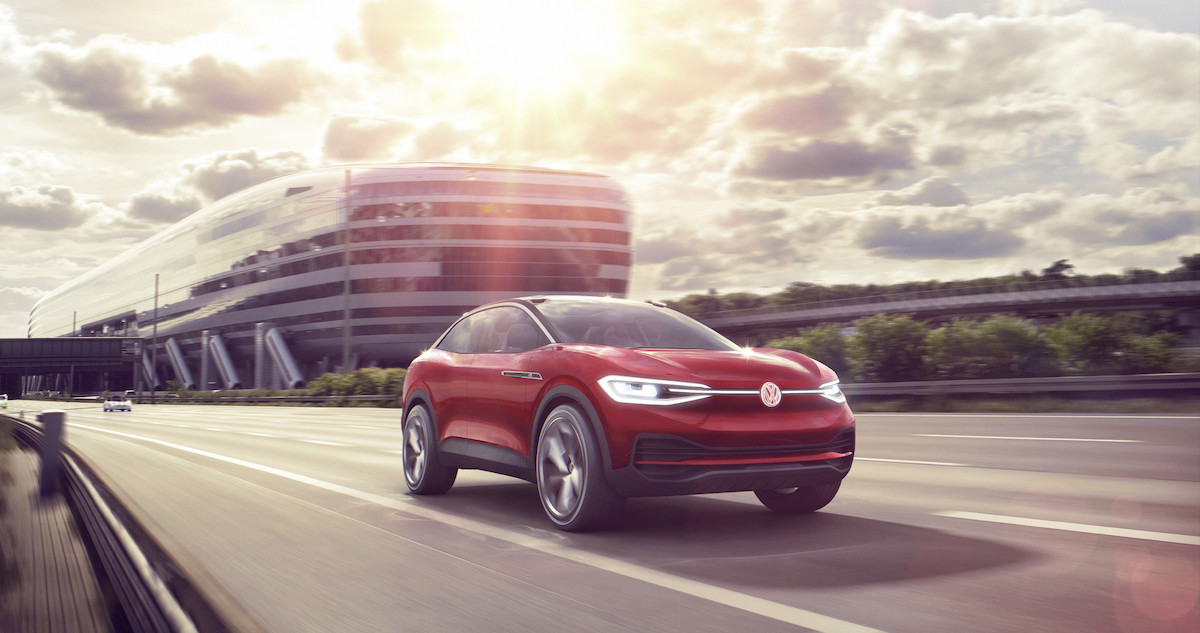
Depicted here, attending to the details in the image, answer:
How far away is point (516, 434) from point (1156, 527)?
3894 mm

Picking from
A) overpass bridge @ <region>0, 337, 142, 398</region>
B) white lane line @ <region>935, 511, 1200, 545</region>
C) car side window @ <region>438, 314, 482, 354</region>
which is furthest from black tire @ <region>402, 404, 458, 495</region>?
overpass bridge @ <region>0, 337, 142, 398</region>

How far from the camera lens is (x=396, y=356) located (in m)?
83.4

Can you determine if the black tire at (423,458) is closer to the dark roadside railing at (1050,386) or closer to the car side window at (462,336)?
the car side window at (462,336)

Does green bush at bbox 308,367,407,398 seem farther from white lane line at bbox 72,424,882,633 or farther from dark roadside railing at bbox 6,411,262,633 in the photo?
dark roadside railing at bbox 6,411,262,633

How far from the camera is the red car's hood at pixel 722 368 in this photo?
17.0ft

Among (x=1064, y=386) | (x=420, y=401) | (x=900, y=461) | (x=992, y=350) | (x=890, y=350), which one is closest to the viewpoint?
(x=420, y=401)

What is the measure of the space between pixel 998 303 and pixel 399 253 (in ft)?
186

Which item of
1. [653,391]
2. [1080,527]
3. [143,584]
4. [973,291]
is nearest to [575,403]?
[653,391]

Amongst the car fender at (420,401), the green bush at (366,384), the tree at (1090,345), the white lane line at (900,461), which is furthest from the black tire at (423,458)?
the green bush at (366,384)

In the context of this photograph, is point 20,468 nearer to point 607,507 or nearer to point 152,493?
point 152,493

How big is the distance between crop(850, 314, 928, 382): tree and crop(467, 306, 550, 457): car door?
15.4 m

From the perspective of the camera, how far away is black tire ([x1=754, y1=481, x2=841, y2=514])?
608 centimetres

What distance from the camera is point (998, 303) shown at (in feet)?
295

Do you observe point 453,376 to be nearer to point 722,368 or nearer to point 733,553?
point 722,368
